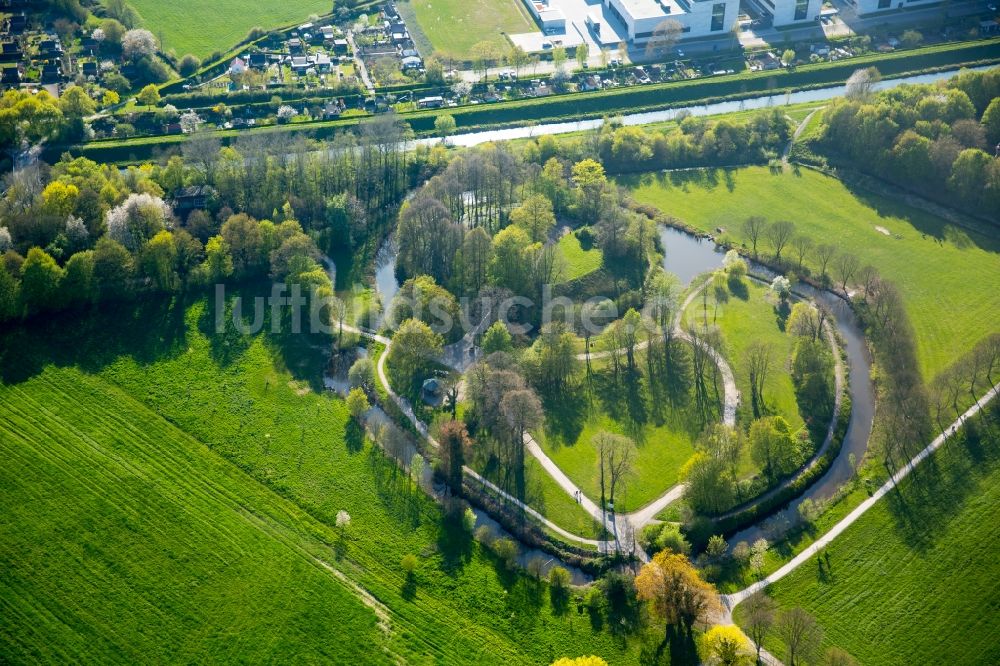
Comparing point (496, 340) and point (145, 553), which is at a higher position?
point (496, 340)

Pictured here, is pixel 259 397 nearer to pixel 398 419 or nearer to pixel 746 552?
pixel 398 419

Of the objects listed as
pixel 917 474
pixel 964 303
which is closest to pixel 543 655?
pixel 917 474

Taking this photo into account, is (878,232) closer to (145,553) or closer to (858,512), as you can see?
(858,512)

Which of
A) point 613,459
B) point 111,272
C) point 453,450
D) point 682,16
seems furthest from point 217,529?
point 682,16

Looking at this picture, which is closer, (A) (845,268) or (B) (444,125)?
(A) (845,268)

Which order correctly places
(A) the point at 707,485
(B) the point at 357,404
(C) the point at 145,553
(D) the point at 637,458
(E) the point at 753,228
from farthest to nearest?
1. (E) the point at 753,228
2. (B) the point at 357,404
3. (D) the point at 637,458
4. (A) the point at 707,485
5. (C) the point at 145,553
